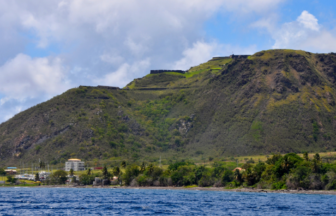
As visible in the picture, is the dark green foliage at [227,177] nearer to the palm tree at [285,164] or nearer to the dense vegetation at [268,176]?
the dense vegetation at [268,176]

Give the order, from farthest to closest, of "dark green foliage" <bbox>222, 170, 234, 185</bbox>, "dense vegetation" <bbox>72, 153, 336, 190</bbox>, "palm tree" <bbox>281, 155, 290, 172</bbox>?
"dark green foliage" <bbox>222, 170, 234, 185</bbox>, "palm tree" <bbox>281, 155, 290, 172</bbox>, "dense vegetation" <bbox>72, 153, 336, 190</bbox>

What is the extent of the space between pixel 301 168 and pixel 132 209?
78885mm

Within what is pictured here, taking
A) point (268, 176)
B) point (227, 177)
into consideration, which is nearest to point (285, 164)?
point (268, 176)

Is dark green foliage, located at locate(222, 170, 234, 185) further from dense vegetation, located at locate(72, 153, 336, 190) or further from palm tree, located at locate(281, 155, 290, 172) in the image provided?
palm tree, located at locate(281, 155, 290, 172)

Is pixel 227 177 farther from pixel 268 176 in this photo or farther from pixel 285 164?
pixel 285 164

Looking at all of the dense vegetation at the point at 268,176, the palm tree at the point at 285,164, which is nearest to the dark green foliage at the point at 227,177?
the dense vegetation at the point at 268,176

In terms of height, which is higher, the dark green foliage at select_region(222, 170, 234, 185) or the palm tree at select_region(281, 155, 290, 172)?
the palm tree at select_region(281, 155, 290, 172)

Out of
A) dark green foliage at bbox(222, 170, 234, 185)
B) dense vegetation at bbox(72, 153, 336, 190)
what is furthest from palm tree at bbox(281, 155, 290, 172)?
dark green foliage at bbox(222, 170, 234, 185)

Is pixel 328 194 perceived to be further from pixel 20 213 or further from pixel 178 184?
pixel 20 213

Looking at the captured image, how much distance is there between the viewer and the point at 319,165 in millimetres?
149875

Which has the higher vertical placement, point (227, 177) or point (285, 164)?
point (285, 164)

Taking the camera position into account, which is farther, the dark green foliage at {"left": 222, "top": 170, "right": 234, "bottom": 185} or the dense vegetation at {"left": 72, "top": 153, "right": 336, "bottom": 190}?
the dark green foliage at {"left": 222, "top": 170, "right": 234, "bottom": 185}

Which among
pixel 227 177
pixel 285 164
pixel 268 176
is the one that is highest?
pixel 285 164

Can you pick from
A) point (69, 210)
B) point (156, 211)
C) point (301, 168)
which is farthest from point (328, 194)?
point (69, 210)
